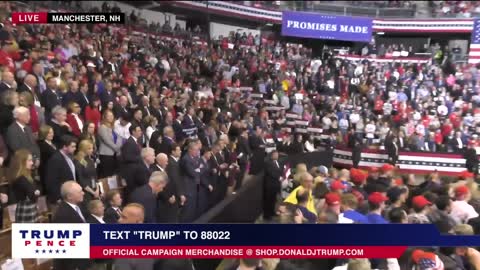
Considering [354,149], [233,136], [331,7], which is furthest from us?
[331,7]

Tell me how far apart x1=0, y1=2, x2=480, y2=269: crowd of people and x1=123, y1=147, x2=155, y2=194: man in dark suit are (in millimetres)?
14

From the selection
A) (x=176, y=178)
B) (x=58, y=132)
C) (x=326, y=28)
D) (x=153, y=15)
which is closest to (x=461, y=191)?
(x=176, y=178)

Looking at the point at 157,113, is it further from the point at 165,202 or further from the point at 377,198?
the point at 377,198

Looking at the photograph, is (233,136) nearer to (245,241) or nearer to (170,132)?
(170,132)

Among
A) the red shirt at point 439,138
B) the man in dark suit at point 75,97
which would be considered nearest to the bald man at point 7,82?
the man in dark suit at point 75,97

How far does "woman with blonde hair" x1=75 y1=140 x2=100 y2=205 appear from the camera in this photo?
4.72 meters

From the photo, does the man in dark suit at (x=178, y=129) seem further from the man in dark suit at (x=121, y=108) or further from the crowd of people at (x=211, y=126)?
the man in dark suit at (x=121, y=108)

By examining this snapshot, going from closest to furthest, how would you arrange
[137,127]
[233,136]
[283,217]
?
[283,217] < [137,127] < [233,136]

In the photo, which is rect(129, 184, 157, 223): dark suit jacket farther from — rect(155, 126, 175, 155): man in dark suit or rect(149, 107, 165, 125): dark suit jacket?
rect(149, 107, 165, 125): dark suit jacket

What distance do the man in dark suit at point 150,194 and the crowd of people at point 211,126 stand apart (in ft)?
0.04

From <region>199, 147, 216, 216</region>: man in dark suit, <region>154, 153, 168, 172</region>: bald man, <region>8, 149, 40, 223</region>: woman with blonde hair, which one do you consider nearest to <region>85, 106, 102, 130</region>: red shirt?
<region>199, 147, 216, 216</region>: man in dark suit

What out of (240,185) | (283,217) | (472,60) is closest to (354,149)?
(472,60)

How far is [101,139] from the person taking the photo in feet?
20.6

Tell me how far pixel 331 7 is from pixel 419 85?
7.37 m
